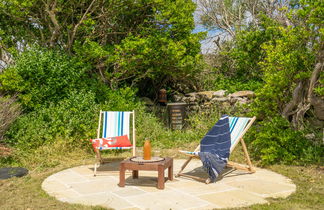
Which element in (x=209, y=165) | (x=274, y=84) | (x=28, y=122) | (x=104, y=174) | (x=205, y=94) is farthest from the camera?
(x=205, y=94)

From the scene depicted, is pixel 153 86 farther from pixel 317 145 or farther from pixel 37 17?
pixel 317 145

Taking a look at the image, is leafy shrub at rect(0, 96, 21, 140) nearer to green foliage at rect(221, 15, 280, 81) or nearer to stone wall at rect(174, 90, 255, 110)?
stone wall at rect(174, 90, 255, 110)

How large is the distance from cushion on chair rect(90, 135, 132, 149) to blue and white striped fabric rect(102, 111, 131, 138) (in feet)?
1.03

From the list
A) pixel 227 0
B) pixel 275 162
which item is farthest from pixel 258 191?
pixel 227 0

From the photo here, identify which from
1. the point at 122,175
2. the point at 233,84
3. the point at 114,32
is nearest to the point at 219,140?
the point at 122,175

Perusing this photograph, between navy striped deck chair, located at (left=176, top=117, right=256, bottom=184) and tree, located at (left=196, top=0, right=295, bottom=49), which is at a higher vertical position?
tree, located at (left=196, top=0, right=295, bottom=49)

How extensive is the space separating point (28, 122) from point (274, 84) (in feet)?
16.1

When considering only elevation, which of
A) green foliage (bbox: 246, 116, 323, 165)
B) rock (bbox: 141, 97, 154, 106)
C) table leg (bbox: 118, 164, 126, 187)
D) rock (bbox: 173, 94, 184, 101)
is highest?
rock (bbox: 173, 94, 184, 101)

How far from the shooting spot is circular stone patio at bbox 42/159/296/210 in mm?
3424

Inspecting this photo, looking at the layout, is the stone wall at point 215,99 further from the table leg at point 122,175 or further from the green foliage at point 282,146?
the table leg at point 122,175

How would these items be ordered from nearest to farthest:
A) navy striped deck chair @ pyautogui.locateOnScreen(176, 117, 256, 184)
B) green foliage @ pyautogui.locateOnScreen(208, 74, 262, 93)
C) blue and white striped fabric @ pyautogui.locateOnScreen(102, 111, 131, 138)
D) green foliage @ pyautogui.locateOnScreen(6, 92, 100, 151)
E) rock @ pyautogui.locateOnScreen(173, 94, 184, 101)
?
1. navy striped deck chair @ pyautogui.locateOnScreen(176, 117, 256, 184)
2. blue and white striped fabric @ pyautogui.locateOnScreen(102, 111, 131, 138)
3. green foliage @ pyautogui.locateOnScreen(6, 92, 100, 151)
4. green foliage @ pyautogui.locateOnScreen(208, 74, 262, 93)
5. rock @ pyautogui.locateOnScreen(173, 94, 184, 101)

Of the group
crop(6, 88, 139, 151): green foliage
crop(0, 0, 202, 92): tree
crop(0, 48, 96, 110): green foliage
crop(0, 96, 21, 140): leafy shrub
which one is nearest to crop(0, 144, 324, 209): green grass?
crop(6, 88, 139, 151): green foliage

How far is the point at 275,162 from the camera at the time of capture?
17.8ft

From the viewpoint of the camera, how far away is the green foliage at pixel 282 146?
17.4 feet
